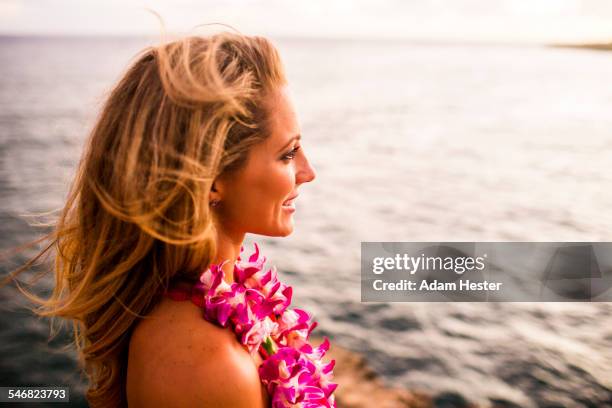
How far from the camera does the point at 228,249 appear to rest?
6.36 feet

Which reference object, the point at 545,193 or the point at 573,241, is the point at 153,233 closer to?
the point at 573,241

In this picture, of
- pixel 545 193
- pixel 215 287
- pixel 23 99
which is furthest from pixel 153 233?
pixel 23 99

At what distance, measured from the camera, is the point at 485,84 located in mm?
37625

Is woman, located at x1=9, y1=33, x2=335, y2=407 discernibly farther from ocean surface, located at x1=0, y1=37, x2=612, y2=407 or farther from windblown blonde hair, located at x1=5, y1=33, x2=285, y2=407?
ocean surface, located at x1=0, y1=37, x2=612, y2=407

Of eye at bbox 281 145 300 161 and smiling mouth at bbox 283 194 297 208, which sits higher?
eye at bbox 281 145 300 161

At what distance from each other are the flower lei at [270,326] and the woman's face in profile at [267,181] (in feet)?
0.55

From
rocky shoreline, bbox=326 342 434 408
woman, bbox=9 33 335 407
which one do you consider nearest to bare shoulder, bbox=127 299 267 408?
woman, bbox=9 33 335 407

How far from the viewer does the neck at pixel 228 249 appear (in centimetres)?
191

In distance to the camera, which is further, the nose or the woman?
the nose

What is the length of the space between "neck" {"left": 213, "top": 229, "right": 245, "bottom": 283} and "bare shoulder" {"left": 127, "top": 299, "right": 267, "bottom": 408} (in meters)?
0.27

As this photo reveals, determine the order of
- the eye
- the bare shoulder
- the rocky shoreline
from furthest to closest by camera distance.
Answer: the rocky shoreline < the eye < the bare shoulder

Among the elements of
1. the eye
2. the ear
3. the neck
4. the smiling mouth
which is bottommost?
the neck

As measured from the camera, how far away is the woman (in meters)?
1.59

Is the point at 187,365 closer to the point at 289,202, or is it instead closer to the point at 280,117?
the point at 289,202
